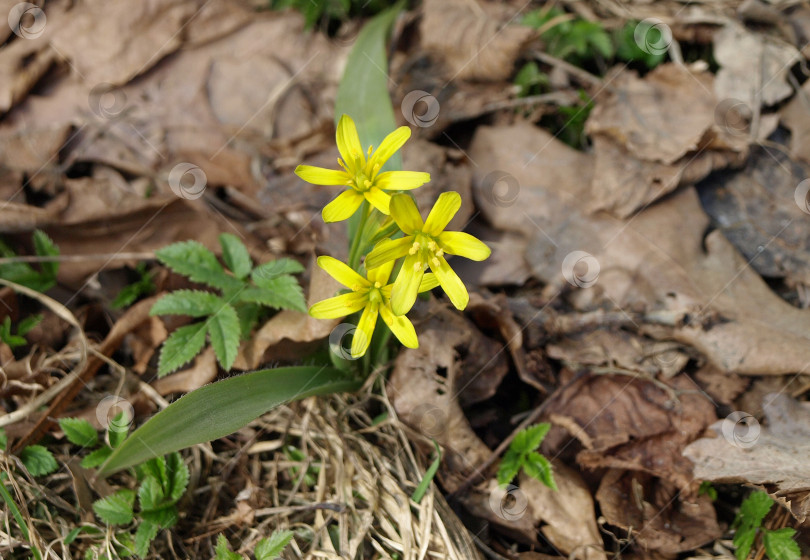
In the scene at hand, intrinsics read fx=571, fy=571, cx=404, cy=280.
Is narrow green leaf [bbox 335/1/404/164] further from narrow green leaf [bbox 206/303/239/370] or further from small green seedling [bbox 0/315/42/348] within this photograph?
small green seedling [bbox 0/315/42/348]

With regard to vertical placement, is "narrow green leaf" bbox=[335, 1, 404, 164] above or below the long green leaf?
above

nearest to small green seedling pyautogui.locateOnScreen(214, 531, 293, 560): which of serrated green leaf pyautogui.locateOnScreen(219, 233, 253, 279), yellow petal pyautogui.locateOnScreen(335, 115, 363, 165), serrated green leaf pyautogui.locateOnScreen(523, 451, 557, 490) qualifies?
serrated green leaf pyautogui.locateOnScreen(523, 451, 557, 490)

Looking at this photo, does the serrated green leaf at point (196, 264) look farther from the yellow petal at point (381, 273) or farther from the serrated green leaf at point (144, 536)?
the serrated green leaf at point (144, 536)

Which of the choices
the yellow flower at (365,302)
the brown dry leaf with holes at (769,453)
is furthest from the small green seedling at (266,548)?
the brown dry leaf with holes at (769,453)

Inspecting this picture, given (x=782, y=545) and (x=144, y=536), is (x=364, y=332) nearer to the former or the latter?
(x=144, y=536)

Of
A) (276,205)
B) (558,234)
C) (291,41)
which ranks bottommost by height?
(558,234)

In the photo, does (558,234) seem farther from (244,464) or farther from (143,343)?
(143,343)

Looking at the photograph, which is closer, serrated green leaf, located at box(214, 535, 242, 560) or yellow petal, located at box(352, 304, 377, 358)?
yellow petal, located at box(352, 304, 377, 358)

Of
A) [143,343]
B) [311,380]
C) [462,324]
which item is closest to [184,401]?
[311,380]
